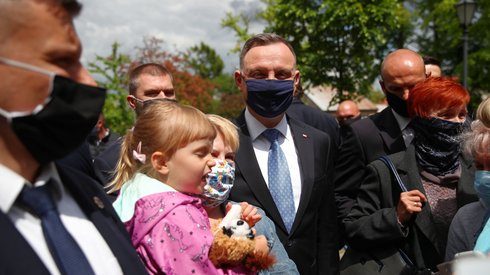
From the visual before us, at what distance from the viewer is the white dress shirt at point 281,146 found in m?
3.68

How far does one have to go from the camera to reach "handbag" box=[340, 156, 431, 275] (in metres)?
3.53

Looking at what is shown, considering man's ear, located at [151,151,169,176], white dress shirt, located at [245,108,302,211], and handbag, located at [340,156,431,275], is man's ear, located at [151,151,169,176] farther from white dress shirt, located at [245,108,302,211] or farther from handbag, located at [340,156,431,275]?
handbag, located at [340,156,431,275]

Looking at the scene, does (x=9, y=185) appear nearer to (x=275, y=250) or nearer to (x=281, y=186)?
(x=275, y=250)

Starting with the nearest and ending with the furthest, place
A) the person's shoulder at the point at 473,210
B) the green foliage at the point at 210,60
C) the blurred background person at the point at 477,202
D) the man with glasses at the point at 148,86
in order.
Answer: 1. the blurred background person at the point at 477,202
2. the person's shoulder at the point at 473,210
3. the man with glasses at the point at 148,86
4. the green foliage at the point at 210,60

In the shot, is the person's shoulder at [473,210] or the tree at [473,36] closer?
the person's shoulder at [473,210]

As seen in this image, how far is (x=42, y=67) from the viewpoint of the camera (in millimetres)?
1738

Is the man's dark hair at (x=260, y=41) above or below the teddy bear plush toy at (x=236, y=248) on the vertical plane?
above

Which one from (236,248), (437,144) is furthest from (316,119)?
(236,248)

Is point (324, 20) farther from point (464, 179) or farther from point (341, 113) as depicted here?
point (464, 179)

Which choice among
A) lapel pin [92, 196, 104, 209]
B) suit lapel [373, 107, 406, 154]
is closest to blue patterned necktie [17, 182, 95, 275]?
lapel pin [92, 196, 104, 209]

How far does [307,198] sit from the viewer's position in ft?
11.8

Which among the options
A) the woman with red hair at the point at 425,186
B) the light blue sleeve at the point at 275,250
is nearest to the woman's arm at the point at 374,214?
the woman with red hair at the point at 425,186

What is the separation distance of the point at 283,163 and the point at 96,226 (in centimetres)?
191

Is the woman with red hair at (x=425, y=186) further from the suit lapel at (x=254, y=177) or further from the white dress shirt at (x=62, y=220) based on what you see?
the white dress shirt at (x=62, y=220)
